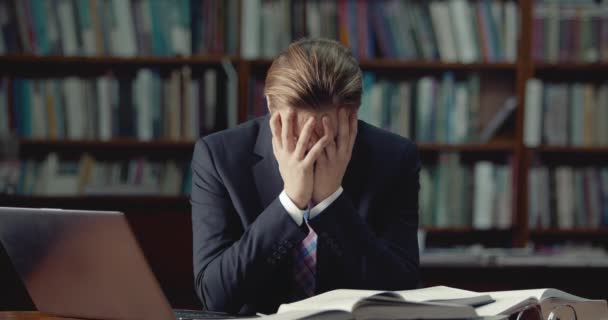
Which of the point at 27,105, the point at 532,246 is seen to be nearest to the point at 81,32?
the point at 27,105

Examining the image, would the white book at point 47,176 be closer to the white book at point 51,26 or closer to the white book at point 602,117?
the white book at point 51,26

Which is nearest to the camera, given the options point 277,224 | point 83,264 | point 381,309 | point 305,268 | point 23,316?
point 381,309

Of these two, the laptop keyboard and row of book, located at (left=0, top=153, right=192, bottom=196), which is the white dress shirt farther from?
row of book, located at (left=0, top=153, right=192, bottom=196)

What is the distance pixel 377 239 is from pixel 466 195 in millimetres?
1702

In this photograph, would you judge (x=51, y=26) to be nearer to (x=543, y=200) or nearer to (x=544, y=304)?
(x=543, y=200)

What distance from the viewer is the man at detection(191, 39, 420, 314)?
1.54 metres

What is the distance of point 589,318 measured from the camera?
124 cm

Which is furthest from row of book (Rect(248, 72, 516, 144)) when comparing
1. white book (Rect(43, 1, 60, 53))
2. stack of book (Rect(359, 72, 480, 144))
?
white book (Rect(43, 1, 60, 53))

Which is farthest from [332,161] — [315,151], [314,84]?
[314,84]

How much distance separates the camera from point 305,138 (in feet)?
5.10

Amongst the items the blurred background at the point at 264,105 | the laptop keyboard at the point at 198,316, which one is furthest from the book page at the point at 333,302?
the blurred background at the point at 264,105

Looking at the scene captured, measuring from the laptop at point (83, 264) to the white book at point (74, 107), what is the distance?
1.96m

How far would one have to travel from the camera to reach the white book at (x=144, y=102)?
10.4ft

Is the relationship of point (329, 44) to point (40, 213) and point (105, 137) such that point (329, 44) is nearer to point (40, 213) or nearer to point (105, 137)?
point (40, 213)
